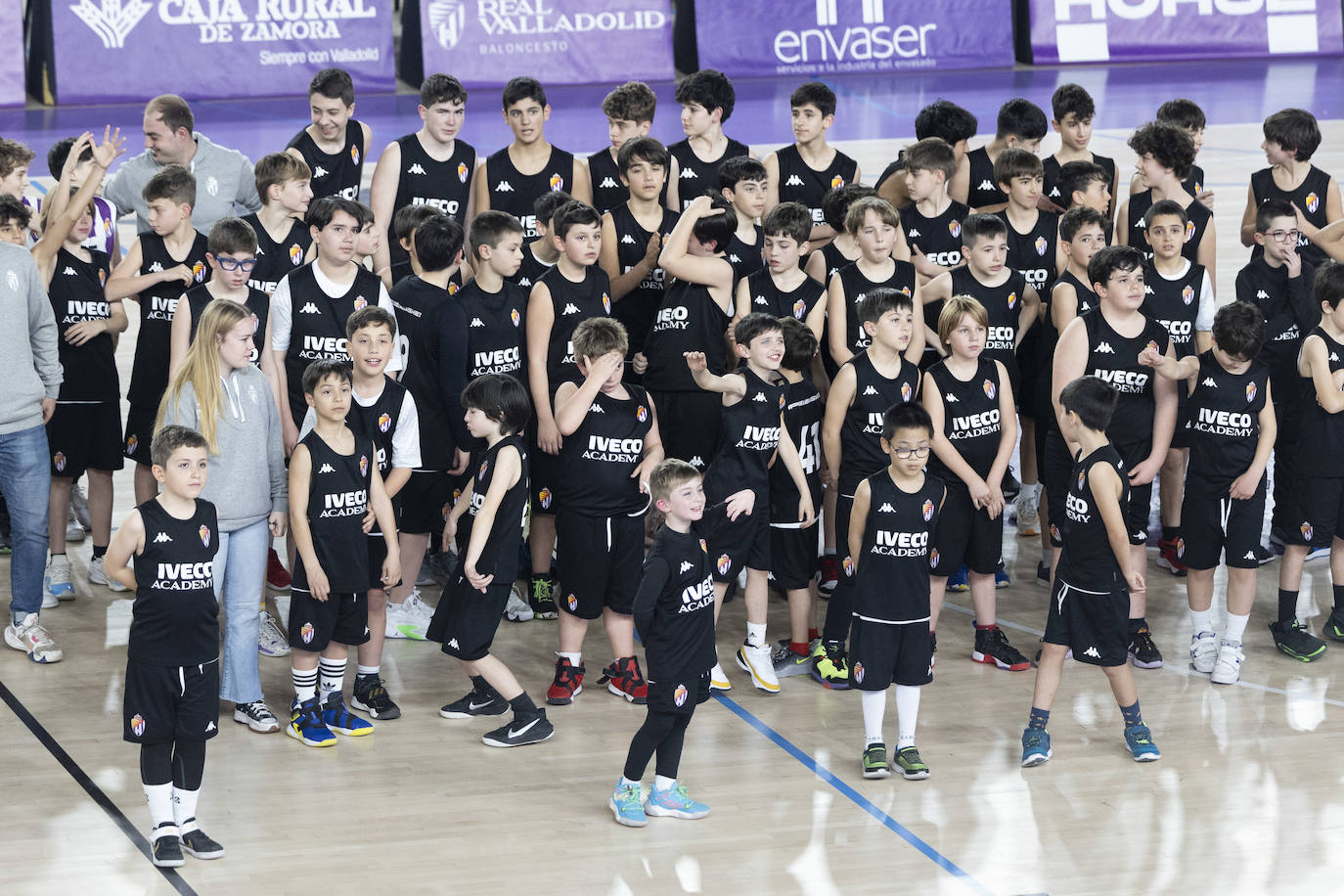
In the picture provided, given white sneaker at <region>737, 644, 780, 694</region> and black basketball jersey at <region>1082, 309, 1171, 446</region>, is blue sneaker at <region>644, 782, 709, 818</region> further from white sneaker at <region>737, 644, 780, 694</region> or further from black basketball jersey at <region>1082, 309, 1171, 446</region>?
black basketball jersey at <region>1082, 309, 1171, 446</region>

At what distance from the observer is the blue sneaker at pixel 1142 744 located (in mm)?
6797

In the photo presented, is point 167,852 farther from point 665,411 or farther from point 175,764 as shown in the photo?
point 665,411

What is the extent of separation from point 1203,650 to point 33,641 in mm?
5683

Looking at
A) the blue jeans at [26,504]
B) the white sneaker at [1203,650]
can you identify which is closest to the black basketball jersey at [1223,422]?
the white sneaker at [1203,650]

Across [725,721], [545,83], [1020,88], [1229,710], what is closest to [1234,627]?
[1229,710]

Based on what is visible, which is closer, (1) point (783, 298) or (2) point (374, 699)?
(2) point (374, 699)

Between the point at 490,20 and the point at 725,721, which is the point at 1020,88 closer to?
the point at 490,20

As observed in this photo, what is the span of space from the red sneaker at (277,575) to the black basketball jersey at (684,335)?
2.32 meters

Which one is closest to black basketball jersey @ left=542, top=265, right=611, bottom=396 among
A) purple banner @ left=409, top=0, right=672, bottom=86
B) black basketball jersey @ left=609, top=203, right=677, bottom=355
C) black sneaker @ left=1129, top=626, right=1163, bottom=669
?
black basketball jersey @ left=609, top=203, right=677, bottom=355

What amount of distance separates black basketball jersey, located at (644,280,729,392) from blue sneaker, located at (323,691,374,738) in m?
2.45

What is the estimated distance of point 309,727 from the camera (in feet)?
22.8

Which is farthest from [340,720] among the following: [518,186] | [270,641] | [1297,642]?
[1297,642]

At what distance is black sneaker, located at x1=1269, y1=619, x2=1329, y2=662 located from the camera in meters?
7.97

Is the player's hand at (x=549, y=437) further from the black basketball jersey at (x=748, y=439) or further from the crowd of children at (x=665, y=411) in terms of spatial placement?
the black basketball jersey at (x=748, y=439)
